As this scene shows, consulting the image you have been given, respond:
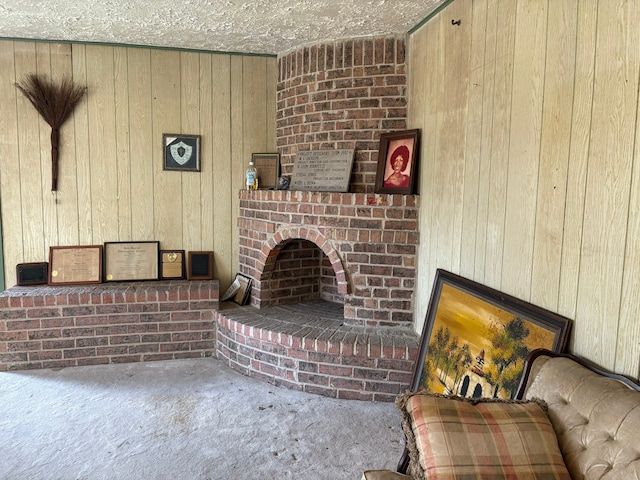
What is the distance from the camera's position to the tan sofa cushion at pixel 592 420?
3.93 feet

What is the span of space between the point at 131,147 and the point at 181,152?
15.5 inches

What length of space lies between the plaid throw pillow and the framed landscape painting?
454mm

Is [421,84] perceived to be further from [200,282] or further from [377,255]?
[200,282]

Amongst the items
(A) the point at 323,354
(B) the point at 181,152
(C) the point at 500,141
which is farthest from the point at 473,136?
(B) the point at 181,152

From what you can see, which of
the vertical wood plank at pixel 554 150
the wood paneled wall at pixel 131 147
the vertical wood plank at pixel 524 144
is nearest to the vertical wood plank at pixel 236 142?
the wood paneled wall at pixel 131 147

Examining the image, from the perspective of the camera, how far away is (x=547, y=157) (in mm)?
1820

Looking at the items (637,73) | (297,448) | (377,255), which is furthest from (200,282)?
(637,73)

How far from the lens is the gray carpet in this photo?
7.27 feet

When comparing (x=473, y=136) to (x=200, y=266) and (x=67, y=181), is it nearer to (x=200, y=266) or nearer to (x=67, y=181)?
(x=200, y=266)

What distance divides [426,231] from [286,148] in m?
1.46

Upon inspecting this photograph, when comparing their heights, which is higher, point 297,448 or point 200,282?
point 200,282

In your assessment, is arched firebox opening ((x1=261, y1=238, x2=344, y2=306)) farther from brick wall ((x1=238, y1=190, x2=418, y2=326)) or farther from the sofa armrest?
the sofa armrest

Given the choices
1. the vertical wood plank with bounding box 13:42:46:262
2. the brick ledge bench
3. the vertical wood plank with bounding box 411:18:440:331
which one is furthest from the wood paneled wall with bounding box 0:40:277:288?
the vertical wood plank with bounding box 411:18:440:331

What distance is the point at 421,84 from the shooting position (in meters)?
3.00
